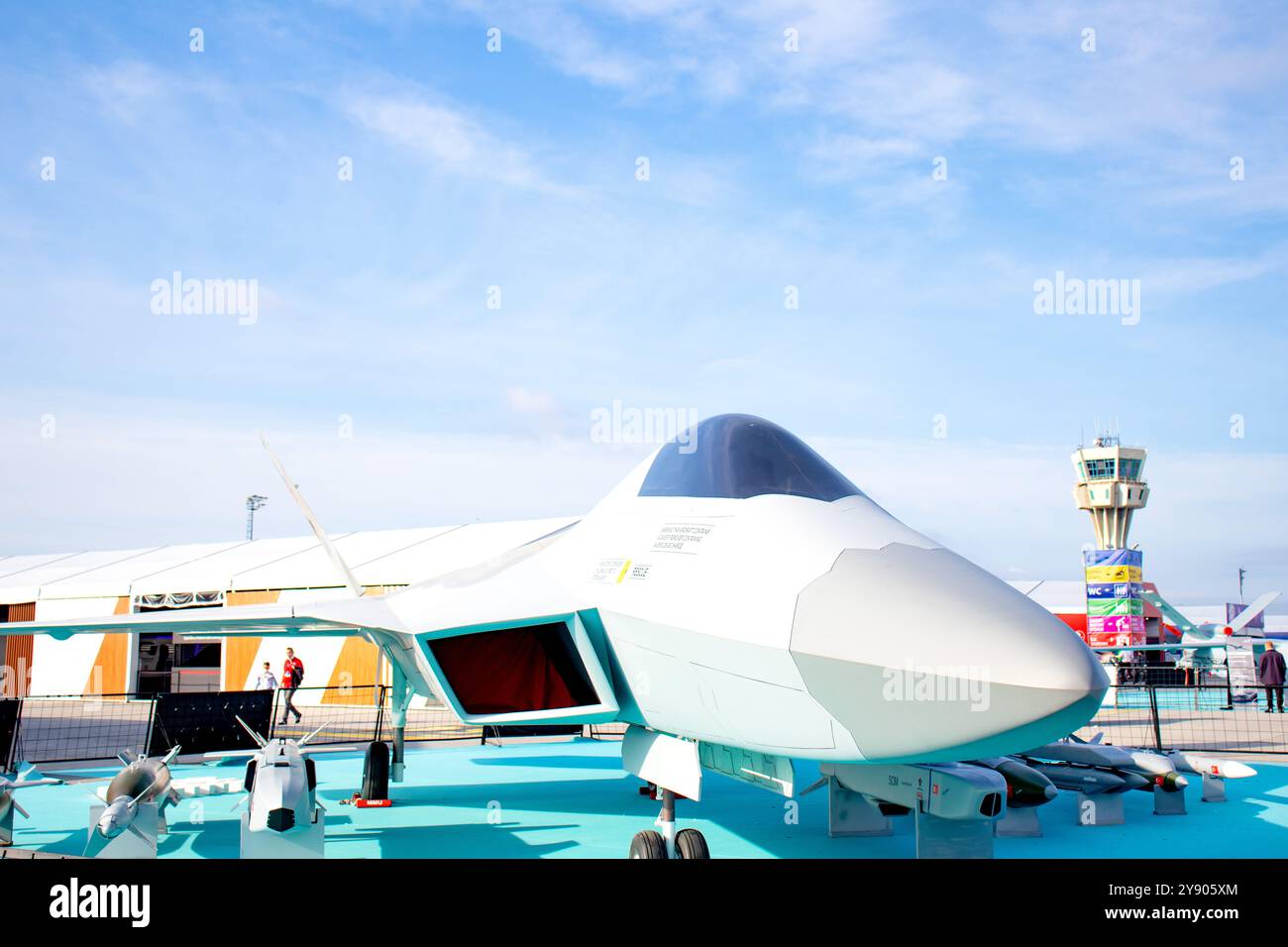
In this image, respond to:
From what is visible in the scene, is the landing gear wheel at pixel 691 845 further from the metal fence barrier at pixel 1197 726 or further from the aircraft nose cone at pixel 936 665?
the metal fence barrier at pixel 1197 726

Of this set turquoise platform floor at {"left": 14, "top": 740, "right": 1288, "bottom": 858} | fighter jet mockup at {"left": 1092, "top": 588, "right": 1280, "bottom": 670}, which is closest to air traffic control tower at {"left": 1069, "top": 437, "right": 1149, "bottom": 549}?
fighter jet mockup at {"left": 1092, "top": 588, "right": 1280, "bottom": 670}

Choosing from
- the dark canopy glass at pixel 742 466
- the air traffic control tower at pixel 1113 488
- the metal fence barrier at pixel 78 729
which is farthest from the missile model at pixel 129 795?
the air traffic control tower at pixel 1113 488

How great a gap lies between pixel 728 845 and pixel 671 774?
2.50 metres

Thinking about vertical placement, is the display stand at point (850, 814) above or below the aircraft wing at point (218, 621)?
below

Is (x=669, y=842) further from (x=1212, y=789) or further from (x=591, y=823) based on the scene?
(x=1212, y=789)

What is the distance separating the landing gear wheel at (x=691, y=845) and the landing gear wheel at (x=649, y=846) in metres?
0.09

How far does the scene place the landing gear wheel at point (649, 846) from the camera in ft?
19.2

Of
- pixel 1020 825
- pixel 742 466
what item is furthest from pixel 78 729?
pixel 742 466

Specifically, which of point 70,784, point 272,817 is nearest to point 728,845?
point 272,817

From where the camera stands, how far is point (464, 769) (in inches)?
557

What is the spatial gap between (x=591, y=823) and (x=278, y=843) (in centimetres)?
363

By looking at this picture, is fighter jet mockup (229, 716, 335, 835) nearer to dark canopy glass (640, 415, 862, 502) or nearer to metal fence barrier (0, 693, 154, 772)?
dark canopy glass (640, 415, 862, 502)

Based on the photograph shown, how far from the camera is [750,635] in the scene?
4.43 metres
